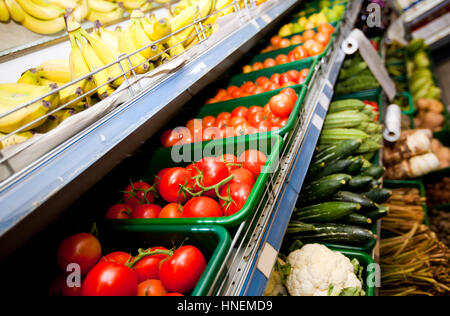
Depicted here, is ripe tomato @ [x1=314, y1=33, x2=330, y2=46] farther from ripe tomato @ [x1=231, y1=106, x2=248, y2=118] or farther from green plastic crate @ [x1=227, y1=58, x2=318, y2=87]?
ripe tomato @ [x1=231, y1=106, x2=248, y2=118]

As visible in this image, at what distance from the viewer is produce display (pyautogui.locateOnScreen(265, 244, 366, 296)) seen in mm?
1030

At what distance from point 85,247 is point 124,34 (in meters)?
0.92

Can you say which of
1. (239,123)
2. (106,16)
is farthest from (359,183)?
(106,16)

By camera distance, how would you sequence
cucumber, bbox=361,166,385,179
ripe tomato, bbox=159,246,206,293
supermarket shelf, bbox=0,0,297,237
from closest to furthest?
1. supermarket shelf, bbox=0,0,297,237
2. ripe tomato, bbox=159,246,206,293
3. cucumber, bbox=361,166,385,179

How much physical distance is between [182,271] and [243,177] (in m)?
0.41

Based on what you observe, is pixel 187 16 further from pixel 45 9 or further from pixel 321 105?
pixel 321 105

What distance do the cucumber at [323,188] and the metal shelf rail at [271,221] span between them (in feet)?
0.76

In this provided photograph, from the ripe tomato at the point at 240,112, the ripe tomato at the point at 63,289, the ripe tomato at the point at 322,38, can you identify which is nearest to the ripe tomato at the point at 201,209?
the ripe tomato at the point at 63,289

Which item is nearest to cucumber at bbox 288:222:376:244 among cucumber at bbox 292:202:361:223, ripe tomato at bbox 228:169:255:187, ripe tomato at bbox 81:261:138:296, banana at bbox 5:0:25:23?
cucumber at bbox 292:202:361:223

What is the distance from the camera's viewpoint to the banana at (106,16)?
154 centimetres

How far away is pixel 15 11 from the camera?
1199mm

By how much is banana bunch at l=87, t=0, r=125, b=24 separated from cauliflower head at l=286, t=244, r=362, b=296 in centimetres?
175

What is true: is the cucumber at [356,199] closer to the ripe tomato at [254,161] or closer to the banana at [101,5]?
the ripe tomato at [254,161]

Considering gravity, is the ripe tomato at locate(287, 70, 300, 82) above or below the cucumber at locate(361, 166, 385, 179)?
above
